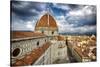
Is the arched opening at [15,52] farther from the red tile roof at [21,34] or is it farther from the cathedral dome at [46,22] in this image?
the cathedral dome at [46,22]

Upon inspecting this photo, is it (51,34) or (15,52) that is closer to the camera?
(15,52)

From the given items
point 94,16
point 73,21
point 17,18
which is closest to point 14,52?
point 17,18

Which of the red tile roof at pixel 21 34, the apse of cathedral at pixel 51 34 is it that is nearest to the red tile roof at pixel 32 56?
the apse of cathedral at pixel 51 34

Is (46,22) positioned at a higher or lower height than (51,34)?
higher

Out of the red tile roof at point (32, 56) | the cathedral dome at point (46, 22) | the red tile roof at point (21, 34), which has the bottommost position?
the red tile roof at point (32, 56)

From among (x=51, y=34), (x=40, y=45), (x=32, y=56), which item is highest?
(x=51, y=34)

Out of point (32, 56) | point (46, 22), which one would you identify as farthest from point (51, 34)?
point (32, 56)

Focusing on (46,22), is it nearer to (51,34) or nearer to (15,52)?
(51,34)

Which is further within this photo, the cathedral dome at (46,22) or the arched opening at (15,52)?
the cathedral dome at (46,22)
